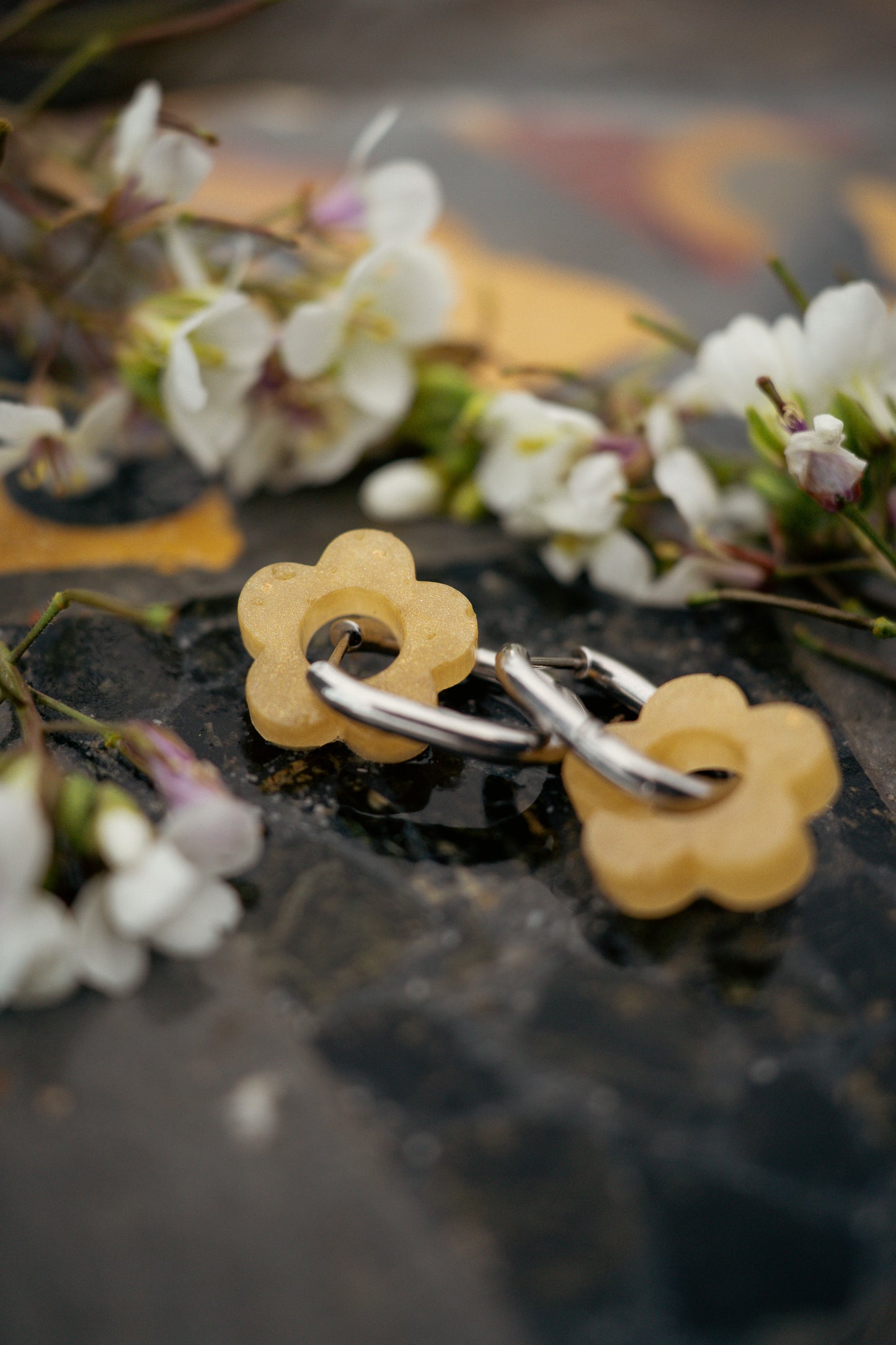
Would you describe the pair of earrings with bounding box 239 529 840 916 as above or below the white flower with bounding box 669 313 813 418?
below

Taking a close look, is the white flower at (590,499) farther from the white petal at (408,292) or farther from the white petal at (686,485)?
the white petal at (408,292)

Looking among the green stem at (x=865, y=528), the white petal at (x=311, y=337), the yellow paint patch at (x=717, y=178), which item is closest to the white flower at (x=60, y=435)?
the white petal at (x=311, y=337)

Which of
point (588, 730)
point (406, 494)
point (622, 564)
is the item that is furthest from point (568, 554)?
point (588, 730)

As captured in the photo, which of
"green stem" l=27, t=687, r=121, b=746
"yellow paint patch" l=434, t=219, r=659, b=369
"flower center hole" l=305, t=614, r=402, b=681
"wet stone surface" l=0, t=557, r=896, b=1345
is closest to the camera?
"wet stone surface" l=0, t=557, r=896, b=1345

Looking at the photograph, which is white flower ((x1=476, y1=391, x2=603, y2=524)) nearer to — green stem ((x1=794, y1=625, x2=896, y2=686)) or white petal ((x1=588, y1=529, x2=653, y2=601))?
white petal ((x1=588, y1=529, x2=653, y2=601))

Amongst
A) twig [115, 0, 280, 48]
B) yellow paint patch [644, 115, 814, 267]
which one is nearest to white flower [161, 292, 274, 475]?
twig [115, 0, 280, 48]

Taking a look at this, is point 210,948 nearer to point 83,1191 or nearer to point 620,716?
point 83,1191

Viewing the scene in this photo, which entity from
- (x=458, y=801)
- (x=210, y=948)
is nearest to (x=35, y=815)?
(x=210, y=948)
